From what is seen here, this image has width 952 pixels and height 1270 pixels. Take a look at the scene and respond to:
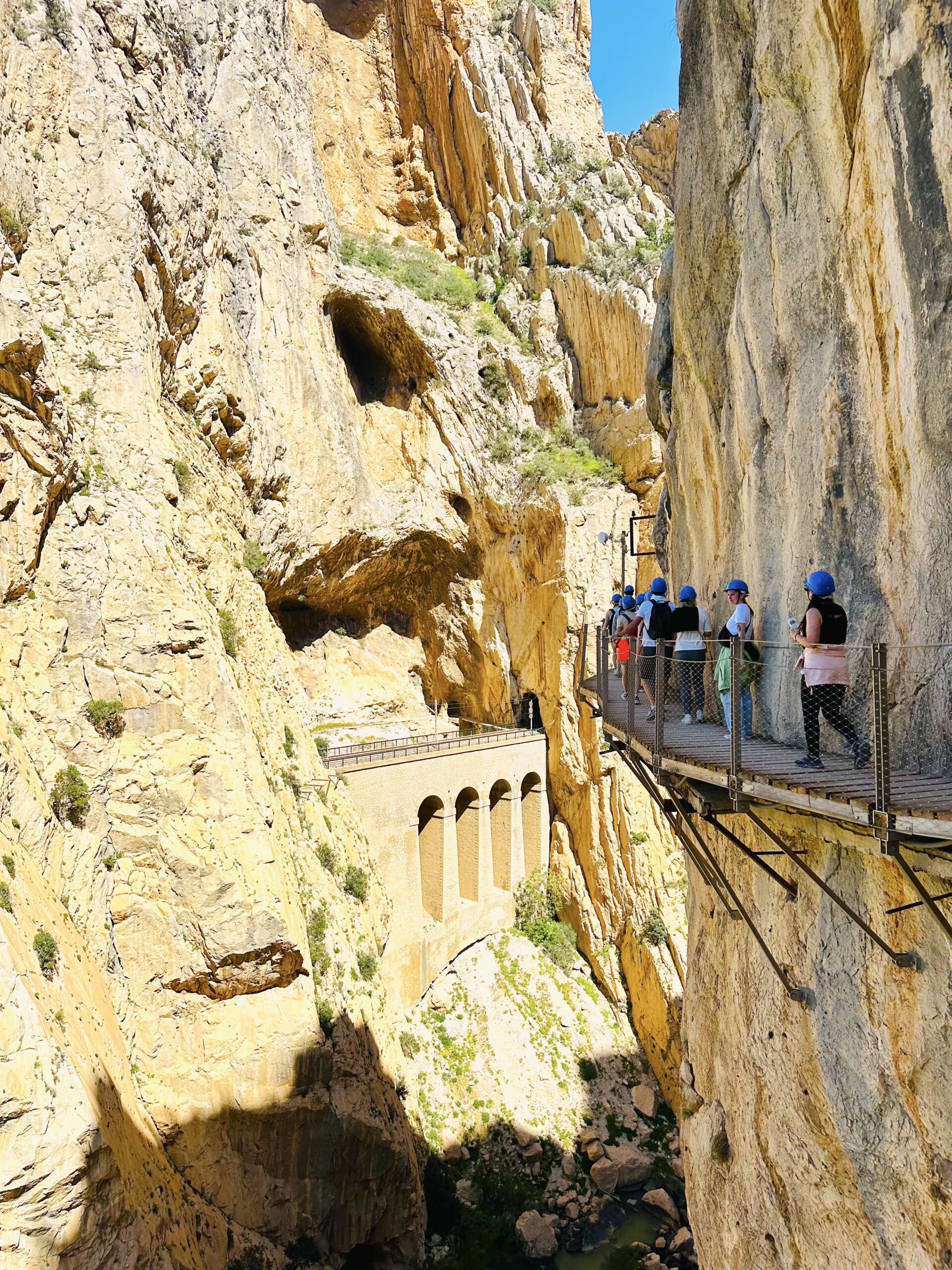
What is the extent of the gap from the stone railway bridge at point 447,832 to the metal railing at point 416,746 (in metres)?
0.05

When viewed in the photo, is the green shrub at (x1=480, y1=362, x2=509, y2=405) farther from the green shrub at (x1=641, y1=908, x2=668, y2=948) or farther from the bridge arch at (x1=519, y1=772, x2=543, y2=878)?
the green shrub at (x1=641, y1=908, x2=668, y2=948)

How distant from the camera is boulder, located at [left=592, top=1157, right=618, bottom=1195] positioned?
72.1ft

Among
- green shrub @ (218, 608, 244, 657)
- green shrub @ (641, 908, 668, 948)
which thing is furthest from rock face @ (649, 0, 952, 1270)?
green shrub @ (641, 908, 668, 948)

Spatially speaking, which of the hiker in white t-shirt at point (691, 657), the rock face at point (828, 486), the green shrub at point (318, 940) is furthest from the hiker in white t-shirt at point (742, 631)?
the green shrub at point (318, 940)

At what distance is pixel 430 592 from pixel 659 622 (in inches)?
974

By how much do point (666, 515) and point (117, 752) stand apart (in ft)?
43.7

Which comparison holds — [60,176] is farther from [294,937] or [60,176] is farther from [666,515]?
[294,937]

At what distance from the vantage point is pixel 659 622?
31.1ft

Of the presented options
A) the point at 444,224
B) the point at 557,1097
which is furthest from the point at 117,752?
the point at 444,224

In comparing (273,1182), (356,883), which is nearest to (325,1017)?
(273,1182)

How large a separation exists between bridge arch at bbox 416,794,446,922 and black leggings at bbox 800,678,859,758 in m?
21.3

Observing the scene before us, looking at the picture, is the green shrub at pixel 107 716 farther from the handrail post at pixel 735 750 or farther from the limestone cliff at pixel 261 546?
the handrail post at pixel 735 750

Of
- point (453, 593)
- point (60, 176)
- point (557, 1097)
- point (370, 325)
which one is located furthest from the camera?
point (453, 593)

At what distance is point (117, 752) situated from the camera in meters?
15.1
